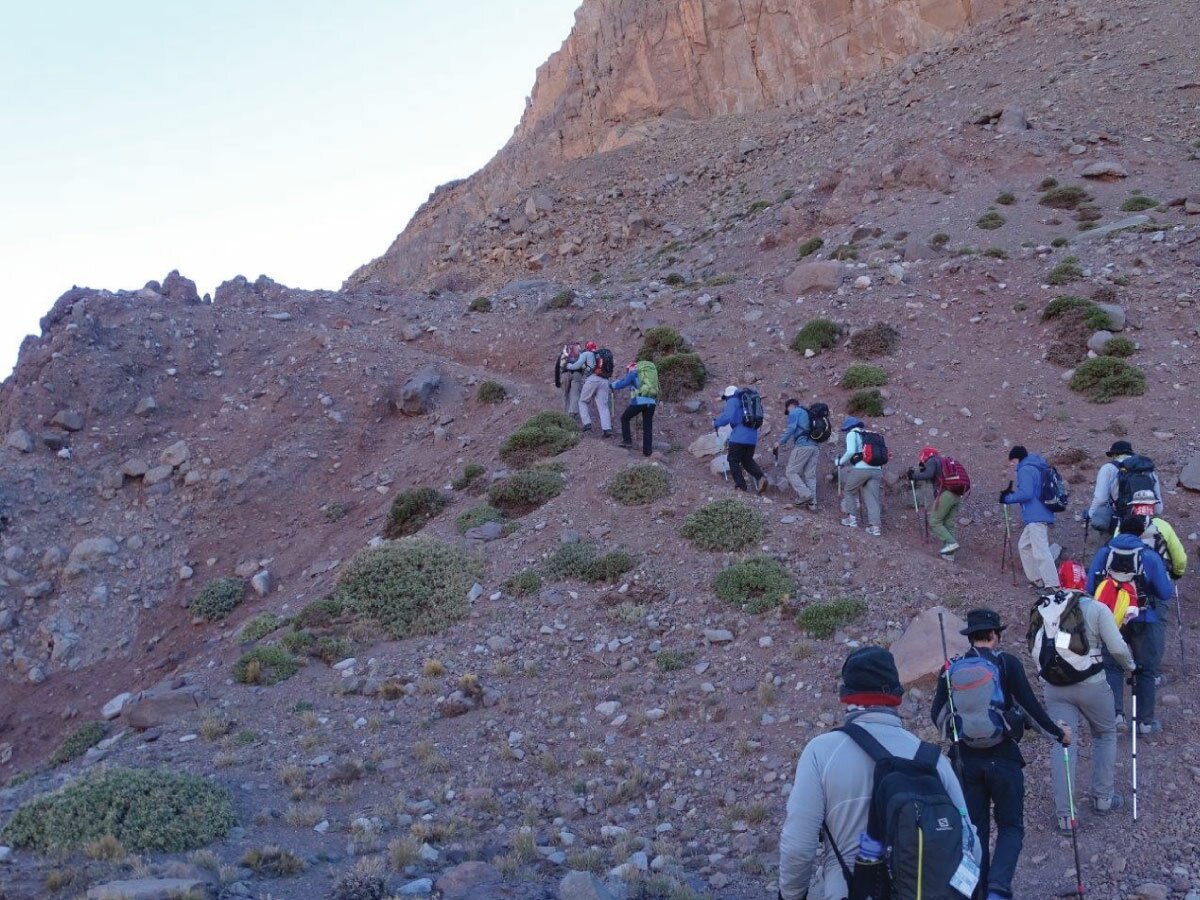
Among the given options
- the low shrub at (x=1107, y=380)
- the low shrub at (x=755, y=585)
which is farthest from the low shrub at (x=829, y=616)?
the low shrub at (x=1107, y=380)

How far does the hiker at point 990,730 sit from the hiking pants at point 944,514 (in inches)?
325

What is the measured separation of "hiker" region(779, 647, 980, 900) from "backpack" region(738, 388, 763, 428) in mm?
11058

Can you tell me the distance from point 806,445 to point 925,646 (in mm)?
5768

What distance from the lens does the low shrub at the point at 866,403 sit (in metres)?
19.0

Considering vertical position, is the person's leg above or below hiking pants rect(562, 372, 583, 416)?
below

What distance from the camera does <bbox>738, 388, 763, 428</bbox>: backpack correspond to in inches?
619

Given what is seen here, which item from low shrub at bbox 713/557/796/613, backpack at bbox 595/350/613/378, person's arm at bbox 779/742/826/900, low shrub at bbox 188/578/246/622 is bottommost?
low shrub at bbox 713/557/796/613

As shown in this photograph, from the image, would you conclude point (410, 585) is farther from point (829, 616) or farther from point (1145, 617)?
point (1145, 617)

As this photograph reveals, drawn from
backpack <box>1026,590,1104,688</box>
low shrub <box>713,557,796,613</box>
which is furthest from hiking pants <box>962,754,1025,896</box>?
low shrub <box>713,557,796,613</box>

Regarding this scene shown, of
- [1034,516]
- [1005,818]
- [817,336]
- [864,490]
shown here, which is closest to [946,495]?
[864,490]

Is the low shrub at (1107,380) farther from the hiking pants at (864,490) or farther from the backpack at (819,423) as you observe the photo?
the backpack at (819,423)

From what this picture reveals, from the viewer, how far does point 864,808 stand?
4.50m

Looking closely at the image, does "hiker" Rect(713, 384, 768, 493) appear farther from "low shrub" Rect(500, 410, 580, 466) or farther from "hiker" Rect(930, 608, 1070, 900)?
"hiker" Rect(930, 608, 1070, 900)

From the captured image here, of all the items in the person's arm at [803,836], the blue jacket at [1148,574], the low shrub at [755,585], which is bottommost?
the low shrub at [755,585]
